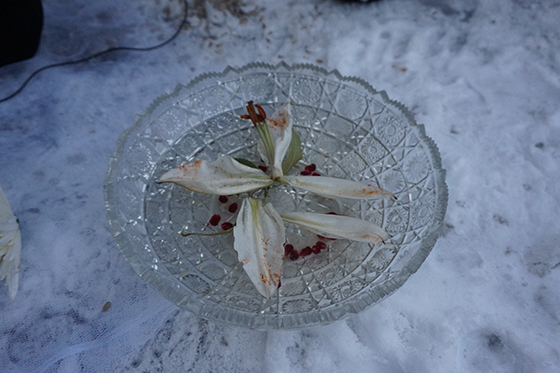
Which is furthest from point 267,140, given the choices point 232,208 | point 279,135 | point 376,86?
point 376,86

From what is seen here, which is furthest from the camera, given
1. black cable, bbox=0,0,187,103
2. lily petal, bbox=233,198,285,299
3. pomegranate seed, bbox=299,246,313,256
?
black cable, bbox=0,0,187,103

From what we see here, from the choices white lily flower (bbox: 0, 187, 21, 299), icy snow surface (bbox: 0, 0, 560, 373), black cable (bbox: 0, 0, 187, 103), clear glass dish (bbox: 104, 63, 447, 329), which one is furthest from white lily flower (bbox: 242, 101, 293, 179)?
black cable (bbox: 0, 0, 187, 103)

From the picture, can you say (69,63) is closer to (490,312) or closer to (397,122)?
(397,122)

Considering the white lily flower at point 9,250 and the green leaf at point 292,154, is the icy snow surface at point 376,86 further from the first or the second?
the green leaf at point 292,154

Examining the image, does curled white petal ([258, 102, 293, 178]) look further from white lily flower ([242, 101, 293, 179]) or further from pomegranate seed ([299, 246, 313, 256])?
pomegranate seed ([299, 246, 313, 256])

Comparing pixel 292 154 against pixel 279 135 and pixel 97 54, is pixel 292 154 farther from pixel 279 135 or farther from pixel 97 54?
pixel 97 54
